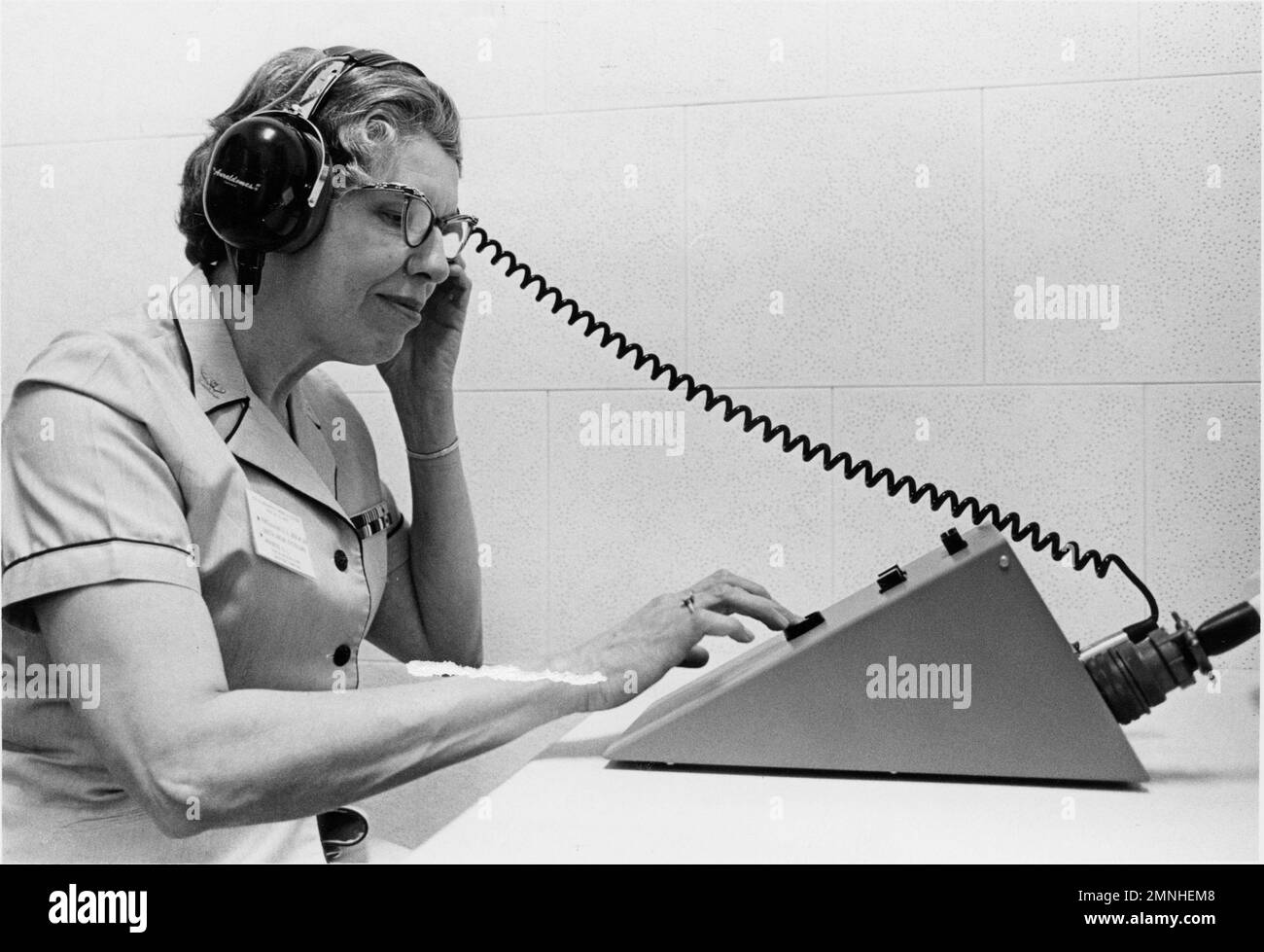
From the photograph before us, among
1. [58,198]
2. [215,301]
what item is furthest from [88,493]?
[58,198]

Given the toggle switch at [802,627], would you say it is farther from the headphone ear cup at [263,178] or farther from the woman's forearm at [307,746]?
the headphone ear cup at [263,178]

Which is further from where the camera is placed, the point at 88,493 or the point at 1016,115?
the point at 1016,115

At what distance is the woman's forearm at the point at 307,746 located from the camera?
79 centimetres

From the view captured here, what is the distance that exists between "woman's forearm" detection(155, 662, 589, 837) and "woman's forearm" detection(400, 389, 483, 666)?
426 mm

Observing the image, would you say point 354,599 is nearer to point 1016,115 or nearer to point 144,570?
point 144,570

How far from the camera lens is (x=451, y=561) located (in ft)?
4.42

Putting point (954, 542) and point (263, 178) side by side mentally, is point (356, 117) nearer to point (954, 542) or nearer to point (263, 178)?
point (263, 178)

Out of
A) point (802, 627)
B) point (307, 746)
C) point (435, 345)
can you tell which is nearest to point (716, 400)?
point (435, 345)

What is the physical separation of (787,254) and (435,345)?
485 mm

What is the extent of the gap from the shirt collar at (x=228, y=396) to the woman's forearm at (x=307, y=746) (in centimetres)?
29

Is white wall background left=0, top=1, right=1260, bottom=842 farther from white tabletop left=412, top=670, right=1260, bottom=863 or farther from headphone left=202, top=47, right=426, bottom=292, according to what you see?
white tabletop left=412, top=670, right=1260, bottom=863

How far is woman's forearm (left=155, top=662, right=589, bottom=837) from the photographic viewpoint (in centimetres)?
79

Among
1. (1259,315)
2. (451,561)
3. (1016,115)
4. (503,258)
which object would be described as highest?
(1016,115)

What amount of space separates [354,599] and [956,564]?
61 cm
